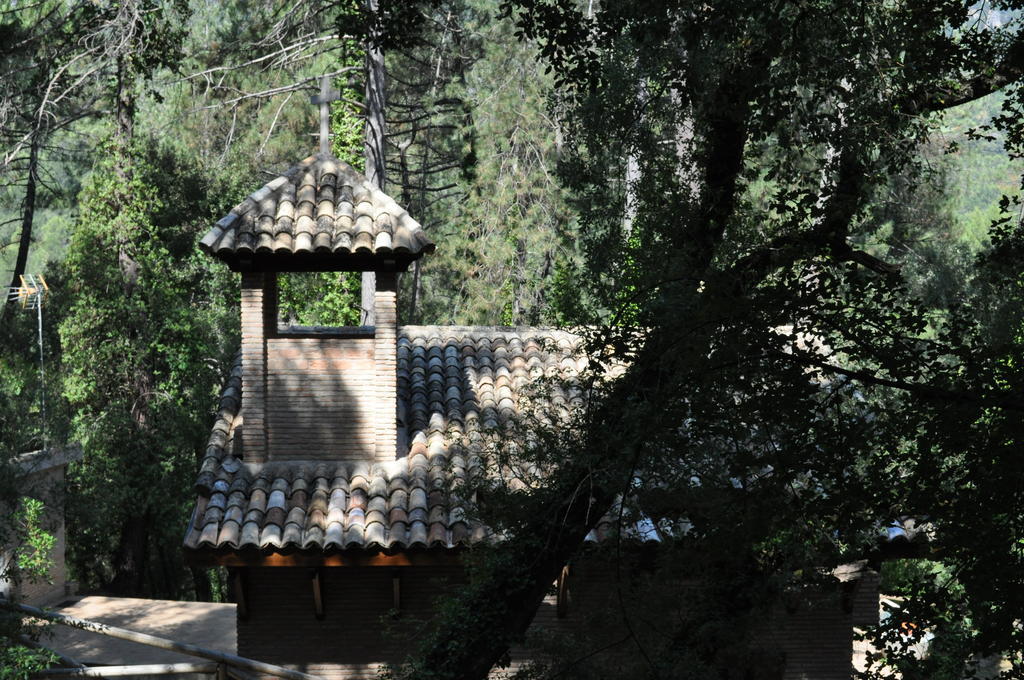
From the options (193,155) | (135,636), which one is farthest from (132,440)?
(135,636)

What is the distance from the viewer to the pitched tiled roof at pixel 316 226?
9.16 metres

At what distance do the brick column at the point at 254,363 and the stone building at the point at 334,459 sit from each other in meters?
0.01

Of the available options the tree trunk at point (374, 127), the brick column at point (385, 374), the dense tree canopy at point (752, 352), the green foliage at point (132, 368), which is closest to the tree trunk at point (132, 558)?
the green foliage at point (132, 368)

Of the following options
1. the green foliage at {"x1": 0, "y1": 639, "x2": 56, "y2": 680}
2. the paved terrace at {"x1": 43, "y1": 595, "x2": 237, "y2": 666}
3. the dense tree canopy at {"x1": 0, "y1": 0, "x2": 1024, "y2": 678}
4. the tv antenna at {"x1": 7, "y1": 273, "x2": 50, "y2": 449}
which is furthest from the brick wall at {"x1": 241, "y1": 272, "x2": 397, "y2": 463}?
the tv antenna at {"x1": 7, "y1": 273, "x2": 50, "y2": 449}

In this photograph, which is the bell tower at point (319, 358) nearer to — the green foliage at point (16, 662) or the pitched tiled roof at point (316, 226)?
the pitched tiled roof at point (316, 226)

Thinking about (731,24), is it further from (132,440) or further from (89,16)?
(132,440)

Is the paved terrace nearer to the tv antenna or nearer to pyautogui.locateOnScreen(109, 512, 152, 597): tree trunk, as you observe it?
pyautogui.locateOnScreen(109, 512, 152, 597): tree trunk

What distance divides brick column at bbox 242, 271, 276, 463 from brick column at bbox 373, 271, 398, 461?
0.95m

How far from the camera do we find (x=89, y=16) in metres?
17.4

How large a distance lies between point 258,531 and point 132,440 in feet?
37.6

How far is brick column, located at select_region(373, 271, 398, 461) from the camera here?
377 inches

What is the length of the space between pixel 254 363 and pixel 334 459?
3.51ft

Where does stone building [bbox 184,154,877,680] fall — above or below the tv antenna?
below

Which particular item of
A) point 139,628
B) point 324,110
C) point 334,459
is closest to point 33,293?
point 139,628
